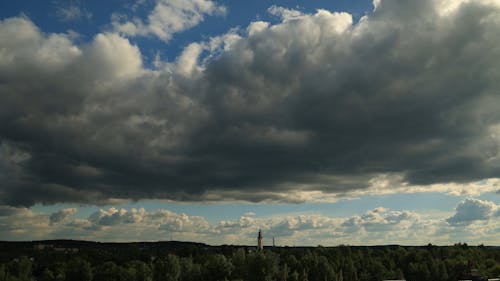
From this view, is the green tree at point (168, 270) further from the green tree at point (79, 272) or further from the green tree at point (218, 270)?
the green tree at point (79, 272)

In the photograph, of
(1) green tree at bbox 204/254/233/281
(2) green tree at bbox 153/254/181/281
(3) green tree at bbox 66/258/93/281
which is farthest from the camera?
(3) green tree at bbox 66/258/93/281

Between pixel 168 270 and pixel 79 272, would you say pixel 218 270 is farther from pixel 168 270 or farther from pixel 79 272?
pixel 79 272

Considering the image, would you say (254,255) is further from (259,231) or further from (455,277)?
(259,231)

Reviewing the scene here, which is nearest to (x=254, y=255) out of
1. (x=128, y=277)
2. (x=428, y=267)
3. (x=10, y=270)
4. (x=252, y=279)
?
(x=252, y=279)

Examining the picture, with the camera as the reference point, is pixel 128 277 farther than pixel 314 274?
No

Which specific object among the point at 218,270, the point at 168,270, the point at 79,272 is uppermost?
the point at 168,270

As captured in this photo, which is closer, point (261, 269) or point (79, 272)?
point (261, 269)

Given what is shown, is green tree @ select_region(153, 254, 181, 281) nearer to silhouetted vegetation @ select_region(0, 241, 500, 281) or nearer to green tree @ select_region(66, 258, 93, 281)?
silhouetted vegetation @ select_region(0, 241, 500, 281)

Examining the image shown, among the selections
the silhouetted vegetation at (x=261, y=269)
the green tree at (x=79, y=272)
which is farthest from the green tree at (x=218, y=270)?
the green tree at (x=79, y=272)

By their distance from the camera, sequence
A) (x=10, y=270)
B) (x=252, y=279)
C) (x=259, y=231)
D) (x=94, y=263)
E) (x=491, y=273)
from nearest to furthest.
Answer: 1. (x=252, y=279)
2. (x=491, y=273)
3. (x=10, y=270)
4. (x=94, y=263)
5. (x=259, y=231)

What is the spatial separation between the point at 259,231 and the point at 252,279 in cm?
8496

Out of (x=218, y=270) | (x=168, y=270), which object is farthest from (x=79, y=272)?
(x=218, y=270)

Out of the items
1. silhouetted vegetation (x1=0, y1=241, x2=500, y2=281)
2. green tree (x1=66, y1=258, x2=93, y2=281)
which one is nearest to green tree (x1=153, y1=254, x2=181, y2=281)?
silhouetted vegetation (x1=0, y1=241, x2=500, y2=281)

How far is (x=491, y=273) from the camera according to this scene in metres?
129
